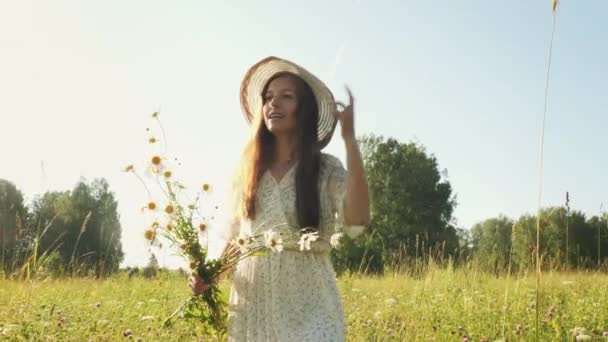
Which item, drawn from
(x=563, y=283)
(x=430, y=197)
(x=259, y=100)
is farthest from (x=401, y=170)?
(x=259, y=100)

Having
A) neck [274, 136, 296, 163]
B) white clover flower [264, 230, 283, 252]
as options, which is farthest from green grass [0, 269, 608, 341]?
neck [274, 136, 296, 163]

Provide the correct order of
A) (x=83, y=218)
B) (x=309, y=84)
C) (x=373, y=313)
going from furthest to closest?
1. (x=83, y=218)
2. (x=373, y=313)
3. (x=309, y=84)

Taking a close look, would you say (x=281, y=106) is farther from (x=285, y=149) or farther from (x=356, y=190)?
(x=356, y=190)

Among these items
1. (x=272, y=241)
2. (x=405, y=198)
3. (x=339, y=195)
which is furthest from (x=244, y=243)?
(x=405, y=198)

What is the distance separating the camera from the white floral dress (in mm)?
2713

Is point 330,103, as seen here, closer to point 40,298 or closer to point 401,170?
point 40,298

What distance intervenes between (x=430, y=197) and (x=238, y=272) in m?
30.3

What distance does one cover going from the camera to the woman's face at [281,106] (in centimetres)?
315

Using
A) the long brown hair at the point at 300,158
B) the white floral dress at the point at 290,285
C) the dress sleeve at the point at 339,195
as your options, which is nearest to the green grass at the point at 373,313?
the white floral dress at the point at 290,285

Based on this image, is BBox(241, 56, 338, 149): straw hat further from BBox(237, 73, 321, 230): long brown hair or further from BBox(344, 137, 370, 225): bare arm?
BBox(344, 137, 370, 225): bare arm

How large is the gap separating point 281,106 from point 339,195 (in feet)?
2.03

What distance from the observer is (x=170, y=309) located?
16.0 ft

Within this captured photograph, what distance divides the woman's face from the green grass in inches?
43.6

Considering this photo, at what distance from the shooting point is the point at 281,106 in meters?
3.20
